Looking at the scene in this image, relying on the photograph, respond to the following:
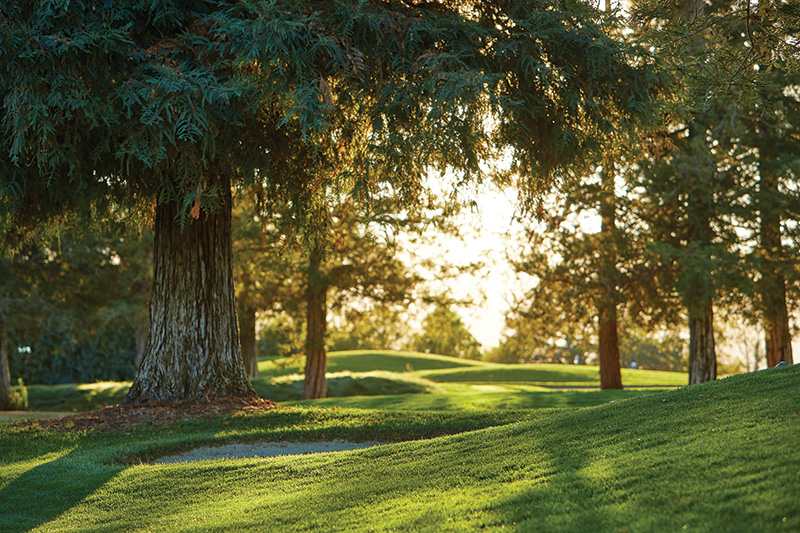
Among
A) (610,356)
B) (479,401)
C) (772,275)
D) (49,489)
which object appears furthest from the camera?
(610,356)

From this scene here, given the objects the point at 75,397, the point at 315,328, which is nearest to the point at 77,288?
the point at 75,397

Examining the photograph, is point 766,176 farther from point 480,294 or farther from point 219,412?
point 219,412

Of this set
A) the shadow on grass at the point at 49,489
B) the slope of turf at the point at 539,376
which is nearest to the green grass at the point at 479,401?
the shadow on grass at the point at 49,489

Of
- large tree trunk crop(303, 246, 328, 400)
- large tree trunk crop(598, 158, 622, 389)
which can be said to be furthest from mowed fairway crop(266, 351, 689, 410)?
large tree trunk crop(598, 158, 622, 389)

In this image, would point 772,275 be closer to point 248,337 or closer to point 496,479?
point 496,479

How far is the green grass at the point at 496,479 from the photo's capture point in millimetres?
4285

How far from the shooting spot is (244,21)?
9.41 metres

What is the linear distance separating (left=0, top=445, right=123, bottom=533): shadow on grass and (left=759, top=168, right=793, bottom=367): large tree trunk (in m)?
13.4

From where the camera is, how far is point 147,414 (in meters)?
11.0

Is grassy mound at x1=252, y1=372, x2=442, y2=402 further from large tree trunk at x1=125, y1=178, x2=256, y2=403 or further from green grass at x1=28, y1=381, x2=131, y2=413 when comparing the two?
large tree trunk at x1=125, y1=178, x2=256, y2=403

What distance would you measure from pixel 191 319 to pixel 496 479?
724 centimetres

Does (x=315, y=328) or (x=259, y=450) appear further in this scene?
(x=315, y=328)

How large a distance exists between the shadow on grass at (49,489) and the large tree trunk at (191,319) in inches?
109

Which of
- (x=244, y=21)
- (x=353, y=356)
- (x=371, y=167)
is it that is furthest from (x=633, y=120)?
(x=353, y=356)
